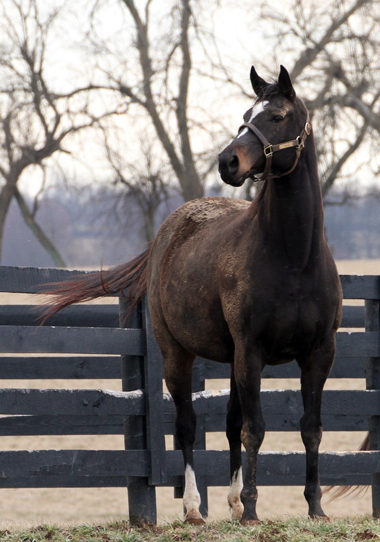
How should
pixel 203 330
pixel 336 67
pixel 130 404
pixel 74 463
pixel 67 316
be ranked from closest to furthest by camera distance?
pixel 203 330 < pixel 74 463 < pixel 130 404 < pixel 67 316 < pixel 336 67

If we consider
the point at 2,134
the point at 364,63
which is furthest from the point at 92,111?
the point at 364,63

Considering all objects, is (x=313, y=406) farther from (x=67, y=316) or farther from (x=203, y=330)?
(x=67, y=316)

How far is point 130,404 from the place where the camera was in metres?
4.97

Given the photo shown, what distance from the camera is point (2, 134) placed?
16.6m

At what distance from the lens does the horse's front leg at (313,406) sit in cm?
388

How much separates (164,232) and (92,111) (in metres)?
12.0

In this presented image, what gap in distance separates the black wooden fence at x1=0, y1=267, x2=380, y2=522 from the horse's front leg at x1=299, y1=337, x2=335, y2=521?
4.33 ft

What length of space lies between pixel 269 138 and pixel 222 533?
1.98 m

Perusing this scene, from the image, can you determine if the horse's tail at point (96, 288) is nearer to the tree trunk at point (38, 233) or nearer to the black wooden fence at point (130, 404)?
the black wooden fence at point (130, 404)

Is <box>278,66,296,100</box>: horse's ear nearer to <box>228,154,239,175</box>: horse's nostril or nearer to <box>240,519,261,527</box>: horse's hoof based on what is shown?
<box>228,154,239,175</box>: horse's nostril

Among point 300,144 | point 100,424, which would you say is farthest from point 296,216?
point 100,424

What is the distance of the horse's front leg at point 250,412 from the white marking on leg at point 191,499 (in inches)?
25.1

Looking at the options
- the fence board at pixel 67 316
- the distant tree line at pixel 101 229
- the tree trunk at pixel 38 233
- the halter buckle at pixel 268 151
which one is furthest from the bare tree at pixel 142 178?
the halter buckle at pixel 268 151


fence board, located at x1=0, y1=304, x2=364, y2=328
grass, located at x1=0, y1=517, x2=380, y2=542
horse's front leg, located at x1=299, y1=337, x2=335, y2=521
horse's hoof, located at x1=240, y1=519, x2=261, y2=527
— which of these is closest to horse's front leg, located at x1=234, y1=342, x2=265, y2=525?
horse's hoof, located at x1=240, y1=519, x2=261, y2=527
